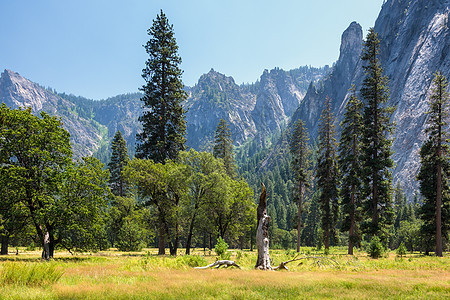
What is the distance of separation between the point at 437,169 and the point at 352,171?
8077 mm

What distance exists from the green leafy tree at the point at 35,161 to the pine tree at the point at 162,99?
1305 centimetres

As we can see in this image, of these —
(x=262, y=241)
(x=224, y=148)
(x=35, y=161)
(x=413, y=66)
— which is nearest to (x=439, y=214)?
(x=262, y=241)

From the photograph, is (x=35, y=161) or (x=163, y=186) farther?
(x=163, y=186)

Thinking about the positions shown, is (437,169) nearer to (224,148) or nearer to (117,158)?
(224,148)

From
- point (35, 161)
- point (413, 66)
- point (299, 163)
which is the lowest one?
point (35, 161)

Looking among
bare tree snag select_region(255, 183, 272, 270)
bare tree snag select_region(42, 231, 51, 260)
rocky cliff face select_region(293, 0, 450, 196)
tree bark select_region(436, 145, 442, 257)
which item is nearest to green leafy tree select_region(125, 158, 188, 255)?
bare tree snag select_region(42, 231, 51, 260)

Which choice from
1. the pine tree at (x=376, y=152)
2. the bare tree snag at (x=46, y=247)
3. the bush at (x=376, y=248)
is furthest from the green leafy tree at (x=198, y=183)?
the pine tree at (x=376, y=152)

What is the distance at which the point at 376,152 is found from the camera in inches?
1125

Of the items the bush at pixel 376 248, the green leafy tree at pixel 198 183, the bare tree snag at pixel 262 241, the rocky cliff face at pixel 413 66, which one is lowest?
the bush at pixel 376 248

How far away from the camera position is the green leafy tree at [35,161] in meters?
16.3

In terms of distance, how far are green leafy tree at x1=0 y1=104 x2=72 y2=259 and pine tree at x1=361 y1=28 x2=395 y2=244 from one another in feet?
92.0

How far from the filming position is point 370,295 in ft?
26.2

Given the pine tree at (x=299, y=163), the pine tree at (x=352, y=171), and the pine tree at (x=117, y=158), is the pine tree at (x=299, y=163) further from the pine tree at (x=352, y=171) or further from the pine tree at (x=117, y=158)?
the pine tree at (x=117, y=158)

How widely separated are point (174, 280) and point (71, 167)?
1265 centimetres
